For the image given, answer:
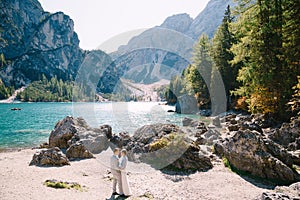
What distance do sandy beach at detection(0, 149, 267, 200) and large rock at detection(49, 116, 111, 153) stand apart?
4343 mm

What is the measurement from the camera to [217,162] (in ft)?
45.5

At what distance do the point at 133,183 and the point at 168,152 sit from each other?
383 centimetres

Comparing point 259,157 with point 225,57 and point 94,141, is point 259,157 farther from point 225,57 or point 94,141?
point 225,57

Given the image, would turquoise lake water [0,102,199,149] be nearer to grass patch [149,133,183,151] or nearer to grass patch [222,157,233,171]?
grass patch [149,133,183,151]

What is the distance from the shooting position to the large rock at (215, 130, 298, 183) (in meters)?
10.9

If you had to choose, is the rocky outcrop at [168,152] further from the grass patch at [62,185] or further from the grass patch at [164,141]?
the grass patch at [62,185]

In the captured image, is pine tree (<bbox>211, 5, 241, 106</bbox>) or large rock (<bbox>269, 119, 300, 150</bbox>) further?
pine tree (<bbox>211, 5, 241, 106</bbox>)

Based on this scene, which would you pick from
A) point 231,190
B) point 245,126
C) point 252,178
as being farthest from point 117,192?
point 245,126

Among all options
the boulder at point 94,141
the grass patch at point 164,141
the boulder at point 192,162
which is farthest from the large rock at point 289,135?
the boulder at point 94,141

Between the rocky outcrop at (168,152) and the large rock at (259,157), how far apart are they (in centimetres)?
168

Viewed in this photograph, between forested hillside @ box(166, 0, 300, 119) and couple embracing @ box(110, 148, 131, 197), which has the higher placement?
forested hillside @ box(166, 0, 300, 119)

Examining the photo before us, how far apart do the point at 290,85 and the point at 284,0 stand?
684 centimetres

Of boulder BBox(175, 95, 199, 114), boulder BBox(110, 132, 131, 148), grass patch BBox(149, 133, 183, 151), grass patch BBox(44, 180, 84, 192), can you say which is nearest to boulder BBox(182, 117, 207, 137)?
boulder BBox(110, 132, 131, 148)

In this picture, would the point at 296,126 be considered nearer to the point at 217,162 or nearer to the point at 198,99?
the point at 217,162
